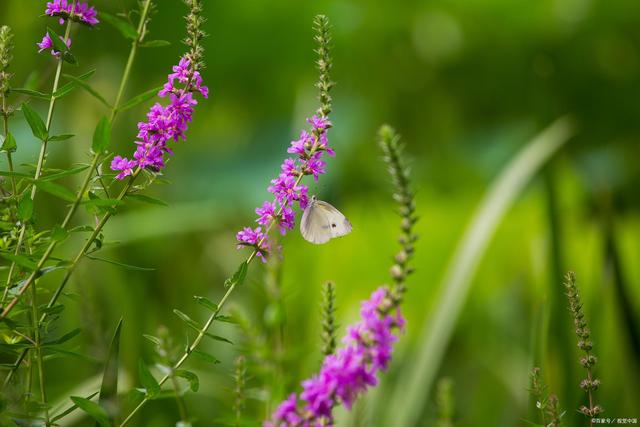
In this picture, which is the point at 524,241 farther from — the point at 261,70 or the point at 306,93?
the point at 261,70

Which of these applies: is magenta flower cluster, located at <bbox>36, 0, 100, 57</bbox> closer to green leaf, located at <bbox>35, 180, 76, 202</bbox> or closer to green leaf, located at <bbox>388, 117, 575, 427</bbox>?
green leaf, located at <bbox>35, 180, 76, 202</bbox>

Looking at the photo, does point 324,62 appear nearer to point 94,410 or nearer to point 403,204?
point 403,204

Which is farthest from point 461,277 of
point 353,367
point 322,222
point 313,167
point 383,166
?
point 383,166

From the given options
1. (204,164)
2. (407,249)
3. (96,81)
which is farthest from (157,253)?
(407,249)

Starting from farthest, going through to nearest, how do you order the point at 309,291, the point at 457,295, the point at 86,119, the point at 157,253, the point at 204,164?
the point at 204,164, the point at 86,119, the point at 157,253, the point at 309,291, the point at 457,295

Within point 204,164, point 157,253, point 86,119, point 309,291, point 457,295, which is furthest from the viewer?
point 204,164

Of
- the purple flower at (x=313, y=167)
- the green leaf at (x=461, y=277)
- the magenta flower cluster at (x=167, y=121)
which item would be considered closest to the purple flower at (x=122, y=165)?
the magenta flower cluster at (x=167, y=121)
